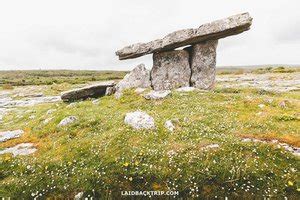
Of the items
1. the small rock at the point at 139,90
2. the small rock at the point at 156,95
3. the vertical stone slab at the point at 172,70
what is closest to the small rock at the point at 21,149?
the small rock at the point at 156,95

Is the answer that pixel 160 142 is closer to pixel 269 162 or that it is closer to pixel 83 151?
pixel 83 151

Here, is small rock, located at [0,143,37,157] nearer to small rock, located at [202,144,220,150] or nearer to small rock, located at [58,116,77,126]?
small rock, located at [58,116,77,126]

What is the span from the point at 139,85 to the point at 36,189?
691 inches

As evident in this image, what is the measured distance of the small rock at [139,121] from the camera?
52.3 feet

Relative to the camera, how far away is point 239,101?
66.1 ft

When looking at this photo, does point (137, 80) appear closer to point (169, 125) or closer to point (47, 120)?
point (47, 120)

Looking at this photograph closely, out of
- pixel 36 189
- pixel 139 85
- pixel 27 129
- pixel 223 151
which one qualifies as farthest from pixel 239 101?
pixel 27 129

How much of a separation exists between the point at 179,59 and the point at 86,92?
10361 mm

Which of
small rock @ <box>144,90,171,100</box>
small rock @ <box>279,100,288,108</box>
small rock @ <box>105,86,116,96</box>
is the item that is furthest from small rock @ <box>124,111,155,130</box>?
small rock @ <box>105,86,116,96</box>

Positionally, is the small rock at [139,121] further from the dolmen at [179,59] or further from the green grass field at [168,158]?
the dolmen at [179,59]

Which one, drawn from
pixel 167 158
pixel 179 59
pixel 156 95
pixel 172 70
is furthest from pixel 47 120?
pixel 179 59

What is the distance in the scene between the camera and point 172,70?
89.0 feet

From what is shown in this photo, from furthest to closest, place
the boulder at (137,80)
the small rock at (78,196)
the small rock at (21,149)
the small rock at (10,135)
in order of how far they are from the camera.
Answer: the boulder at (137,80), the small rock at (10,135), the small rock at (21,149), the small rock at (78,196)

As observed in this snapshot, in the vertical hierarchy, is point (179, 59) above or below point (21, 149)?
above
